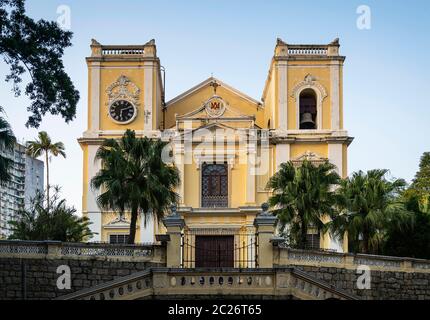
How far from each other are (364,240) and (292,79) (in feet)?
43.9

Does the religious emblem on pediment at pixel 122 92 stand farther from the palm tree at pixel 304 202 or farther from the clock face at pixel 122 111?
the palm tree at pixel 304 202

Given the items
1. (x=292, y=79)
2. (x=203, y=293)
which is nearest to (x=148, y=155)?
(x=203, y=293)

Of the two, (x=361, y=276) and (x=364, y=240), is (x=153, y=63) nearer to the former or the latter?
(x=364, y=240)

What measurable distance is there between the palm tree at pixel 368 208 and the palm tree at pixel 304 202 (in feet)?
2.96

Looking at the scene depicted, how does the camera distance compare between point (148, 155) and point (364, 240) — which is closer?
point (148, 155)

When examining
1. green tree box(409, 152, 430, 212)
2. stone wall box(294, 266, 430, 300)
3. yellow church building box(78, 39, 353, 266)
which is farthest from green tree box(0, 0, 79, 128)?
green tree box(409, 152, 430, 212)

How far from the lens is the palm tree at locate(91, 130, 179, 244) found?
31573mm

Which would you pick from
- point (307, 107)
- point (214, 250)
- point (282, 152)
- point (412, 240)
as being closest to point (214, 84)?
point (307, 107)

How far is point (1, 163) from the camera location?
26281 millimetres

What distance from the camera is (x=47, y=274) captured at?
25906 mm

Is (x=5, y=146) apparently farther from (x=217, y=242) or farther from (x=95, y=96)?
(x=95, y=96)

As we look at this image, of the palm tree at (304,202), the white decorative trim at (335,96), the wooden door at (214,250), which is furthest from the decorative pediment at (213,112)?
the palm tree at (304,202)

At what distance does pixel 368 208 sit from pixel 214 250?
875 centimetres
